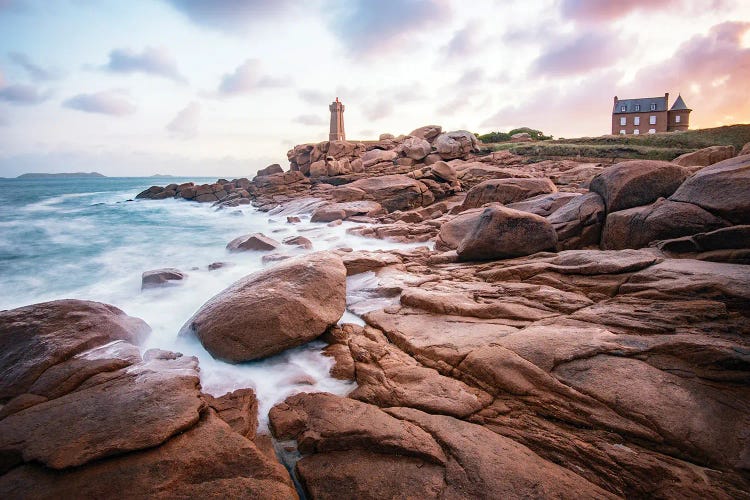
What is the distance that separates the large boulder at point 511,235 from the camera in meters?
7.29

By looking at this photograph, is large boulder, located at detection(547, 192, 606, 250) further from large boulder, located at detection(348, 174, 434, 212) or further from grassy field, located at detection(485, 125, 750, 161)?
grassy field, located at detection(485, 125, 750, 161)

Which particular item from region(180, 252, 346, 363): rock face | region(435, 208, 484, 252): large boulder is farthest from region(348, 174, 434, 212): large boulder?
region(180, 252, 346, 363): rock face

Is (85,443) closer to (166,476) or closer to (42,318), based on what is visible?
(166,476)

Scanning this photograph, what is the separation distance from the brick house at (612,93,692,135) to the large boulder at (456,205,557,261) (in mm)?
57013

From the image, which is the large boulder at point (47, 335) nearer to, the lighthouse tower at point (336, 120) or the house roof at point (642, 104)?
the lighthouse tower at point (336, 120)

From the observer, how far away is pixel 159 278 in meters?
8.78

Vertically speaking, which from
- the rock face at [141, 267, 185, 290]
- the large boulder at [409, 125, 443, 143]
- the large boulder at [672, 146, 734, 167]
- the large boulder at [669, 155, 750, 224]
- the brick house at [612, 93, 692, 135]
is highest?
the brick house at [612, 93, 692, 135]

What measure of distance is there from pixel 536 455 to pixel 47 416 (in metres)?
4.32

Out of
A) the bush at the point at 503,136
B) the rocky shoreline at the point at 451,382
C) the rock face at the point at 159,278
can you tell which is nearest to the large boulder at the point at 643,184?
the rocky shoreline at the point at 451,382

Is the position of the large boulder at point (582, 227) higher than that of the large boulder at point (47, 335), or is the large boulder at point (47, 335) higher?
the large boulder at point (582, 227)

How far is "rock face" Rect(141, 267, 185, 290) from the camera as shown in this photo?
8.65m

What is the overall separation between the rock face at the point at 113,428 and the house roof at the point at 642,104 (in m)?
67.3

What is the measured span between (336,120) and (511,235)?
5023 cm

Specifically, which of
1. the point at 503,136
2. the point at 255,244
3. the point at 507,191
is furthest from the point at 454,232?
the point at 503,136
